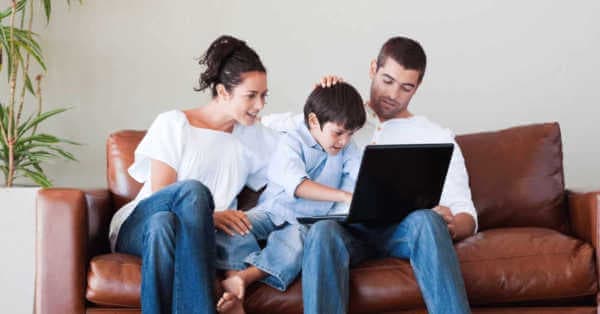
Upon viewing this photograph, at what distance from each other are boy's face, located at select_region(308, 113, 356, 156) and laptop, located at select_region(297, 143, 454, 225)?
0.82ft

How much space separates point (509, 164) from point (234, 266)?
1084 millimetres

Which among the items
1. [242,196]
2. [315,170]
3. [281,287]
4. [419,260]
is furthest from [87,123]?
[419,260]

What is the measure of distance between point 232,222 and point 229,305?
0.98 ft

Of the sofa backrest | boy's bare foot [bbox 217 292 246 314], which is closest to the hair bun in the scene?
the sofa backrest

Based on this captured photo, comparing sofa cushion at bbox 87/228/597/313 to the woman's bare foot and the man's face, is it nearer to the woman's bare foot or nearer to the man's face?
the woman's bare foot

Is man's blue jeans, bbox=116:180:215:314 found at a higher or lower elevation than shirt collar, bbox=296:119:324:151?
lower

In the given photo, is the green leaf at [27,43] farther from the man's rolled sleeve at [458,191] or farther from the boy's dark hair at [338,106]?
the man's rolled sleeve at [458,191]

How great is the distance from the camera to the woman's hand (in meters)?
2.22

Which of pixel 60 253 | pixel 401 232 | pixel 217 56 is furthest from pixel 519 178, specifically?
pixel 60 253

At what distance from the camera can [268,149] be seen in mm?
2529

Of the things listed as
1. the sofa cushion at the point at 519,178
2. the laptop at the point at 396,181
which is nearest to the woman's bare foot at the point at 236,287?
the laptop at the point at 396,181

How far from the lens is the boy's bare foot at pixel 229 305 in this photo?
1999mm

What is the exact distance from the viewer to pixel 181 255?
78.5 inches

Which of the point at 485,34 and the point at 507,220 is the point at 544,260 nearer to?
the point at 507,220
